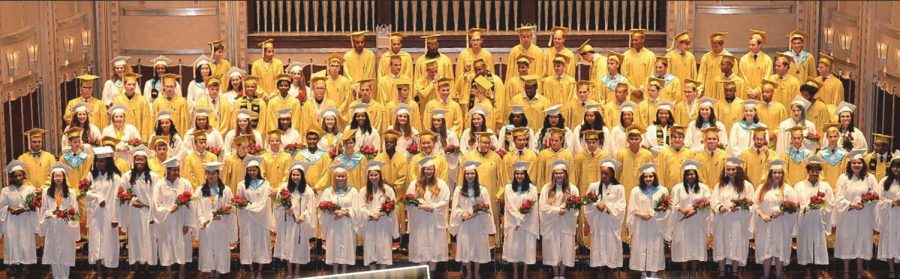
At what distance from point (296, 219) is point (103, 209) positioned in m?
1.97

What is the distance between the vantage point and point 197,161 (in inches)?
723

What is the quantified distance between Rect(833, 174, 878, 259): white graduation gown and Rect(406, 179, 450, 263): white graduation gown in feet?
13.0

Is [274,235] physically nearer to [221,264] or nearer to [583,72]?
[221,264]

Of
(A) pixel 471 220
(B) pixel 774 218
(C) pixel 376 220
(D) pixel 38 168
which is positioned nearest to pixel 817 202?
(B) pixel 774 218

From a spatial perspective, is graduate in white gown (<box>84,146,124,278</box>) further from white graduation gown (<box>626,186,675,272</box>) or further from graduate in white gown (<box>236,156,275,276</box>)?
white graduation gown (<box>626,186,675,272</box>)

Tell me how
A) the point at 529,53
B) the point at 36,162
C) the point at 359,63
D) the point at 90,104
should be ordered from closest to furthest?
the point at 36,162 → the point at 90,104 → the point at 529,53 → the point at 359,63

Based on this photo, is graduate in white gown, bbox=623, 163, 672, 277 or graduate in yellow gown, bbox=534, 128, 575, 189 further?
graduate in yellow gown, bbox=534, 128, 575, 189

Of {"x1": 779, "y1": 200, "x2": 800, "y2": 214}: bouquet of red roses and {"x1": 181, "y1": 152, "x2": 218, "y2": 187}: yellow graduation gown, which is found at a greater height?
{"x1": 181, "y1": 152, "x2": 218, "y2": 187}: yellow graduation gown

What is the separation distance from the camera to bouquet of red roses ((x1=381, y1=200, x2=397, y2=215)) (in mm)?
17391

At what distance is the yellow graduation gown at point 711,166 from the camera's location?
1820 cm

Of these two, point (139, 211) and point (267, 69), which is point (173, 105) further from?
point (139, 211)

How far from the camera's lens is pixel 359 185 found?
18.2 metres

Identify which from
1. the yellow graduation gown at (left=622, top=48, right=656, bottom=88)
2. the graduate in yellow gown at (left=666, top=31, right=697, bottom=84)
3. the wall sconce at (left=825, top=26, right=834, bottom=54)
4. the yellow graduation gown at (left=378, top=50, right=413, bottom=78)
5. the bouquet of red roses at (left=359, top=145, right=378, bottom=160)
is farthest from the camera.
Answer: the wall sconce at (left=825, top=26, right=834, bottom=54)

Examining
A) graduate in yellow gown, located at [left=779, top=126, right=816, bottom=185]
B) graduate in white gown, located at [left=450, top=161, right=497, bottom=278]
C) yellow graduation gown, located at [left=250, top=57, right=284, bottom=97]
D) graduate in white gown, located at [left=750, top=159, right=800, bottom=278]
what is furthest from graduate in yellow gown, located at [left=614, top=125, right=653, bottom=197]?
yellow graduation gown, located at [left=250, top=57, right=284, bottom=97]
